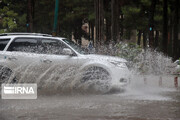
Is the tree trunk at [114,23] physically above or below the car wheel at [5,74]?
above

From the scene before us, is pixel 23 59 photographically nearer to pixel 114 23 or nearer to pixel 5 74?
pixel 5 74

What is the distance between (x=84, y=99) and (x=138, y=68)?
10.7m

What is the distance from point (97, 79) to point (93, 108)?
2.90 m

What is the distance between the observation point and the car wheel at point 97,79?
12227 mm

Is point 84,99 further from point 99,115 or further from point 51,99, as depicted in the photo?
point 99,115

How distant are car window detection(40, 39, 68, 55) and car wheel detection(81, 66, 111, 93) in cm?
121

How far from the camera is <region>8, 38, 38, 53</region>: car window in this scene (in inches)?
500

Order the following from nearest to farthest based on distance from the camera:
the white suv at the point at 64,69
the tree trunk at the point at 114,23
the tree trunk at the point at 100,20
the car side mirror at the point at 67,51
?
the car side mirror at the point at 67,51 → the white suv at the point at 64,69 → the tree trunk at the point at 114,23 → the tree trunk at the point at 100,20

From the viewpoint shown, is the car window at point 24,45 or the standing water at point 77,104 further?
the car window at point 24,45

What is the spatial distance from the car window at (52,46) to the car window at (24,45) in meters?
0.24

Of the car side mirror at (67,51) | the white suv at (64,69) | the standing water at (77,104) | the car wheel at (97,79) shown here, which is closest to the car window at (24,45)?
the white suv at (64,69)

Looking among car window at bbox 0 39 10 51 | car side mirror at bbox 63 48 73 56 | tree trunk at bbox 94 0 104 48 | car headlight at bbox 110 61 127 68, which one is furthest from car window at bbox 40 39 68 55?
tree trunk at bbox 94 0 104 48

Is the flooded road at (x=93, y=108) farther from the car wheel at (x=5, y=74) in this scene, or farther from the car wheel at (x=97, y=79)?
the car wheel at (x=5, y=74)

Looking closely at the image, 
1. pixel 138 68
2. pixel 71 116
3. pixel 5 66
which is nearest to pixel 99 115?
pixel 71 116
